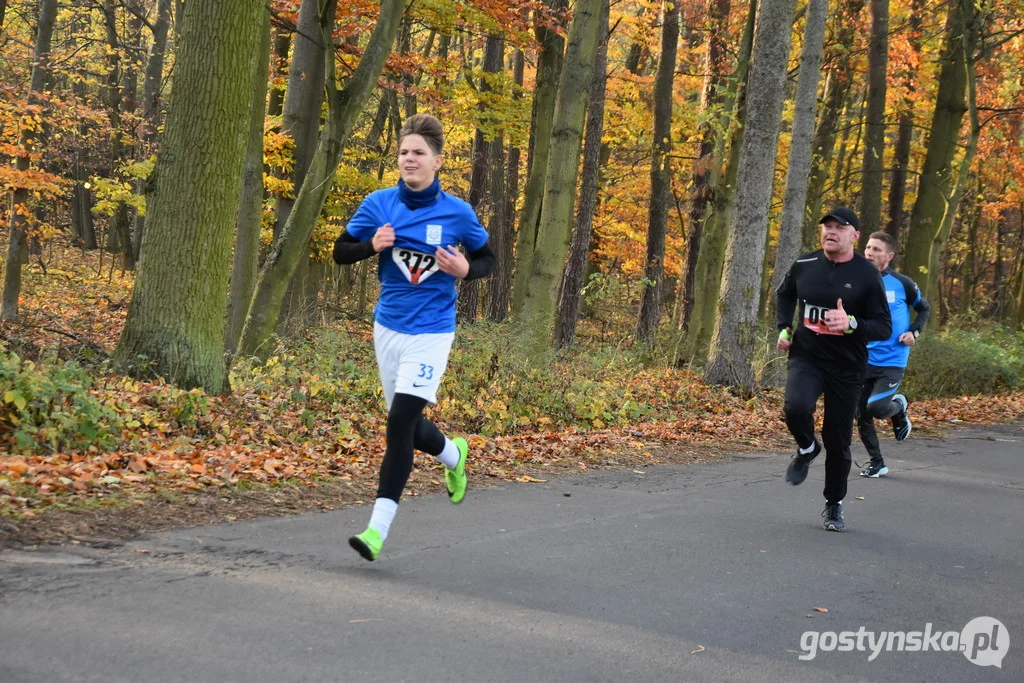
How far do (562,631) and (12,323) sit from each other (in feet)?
36.0

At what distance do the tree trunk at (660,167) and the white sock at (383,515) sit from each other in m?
20.2

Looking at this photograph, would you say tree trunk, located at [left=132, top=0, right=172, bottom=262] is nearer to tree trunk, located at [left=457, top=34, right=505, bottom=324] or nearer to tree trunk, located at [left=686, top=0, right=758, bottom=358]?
tree trunk, located at [left=457, top=34, right=505, bottom=324]

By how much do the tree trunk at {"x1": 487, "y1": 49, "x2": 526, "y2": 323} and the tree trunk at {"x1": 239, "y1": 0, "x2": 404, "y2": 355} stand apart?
673 cm

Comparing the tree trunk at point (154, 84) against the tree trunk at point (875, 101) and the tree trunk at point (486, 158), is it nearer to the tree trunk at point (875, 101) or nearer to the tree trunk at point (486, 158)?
the tree trunk at point (486, 158)

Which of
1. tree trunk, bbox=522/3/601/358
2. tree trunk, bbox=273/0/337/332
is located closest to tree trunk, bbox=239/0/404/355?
tree trunk, bbox=522/3/601/358

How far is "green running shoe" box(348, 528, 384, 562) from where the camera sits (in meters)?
5.14

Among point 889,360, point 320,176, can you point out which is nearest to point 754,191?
point 889,360

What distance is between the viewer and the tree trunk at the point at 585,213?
23.3m

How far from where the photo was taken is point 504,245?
25.0 meters

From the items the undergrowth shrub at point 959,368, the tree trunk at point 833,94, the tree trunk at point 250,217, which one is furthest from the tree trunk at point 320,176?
the tree trunk at point 833,94

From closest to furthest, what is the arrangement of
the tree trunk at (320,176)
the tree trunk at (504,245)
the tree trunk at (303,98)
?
the tree trunk at (320,176)
the tree trunk at (303,98)
the tree trunk at (504,245)

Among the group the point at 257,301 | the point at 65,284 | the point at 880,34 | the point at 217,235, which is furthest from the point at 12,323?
the point at 880,34

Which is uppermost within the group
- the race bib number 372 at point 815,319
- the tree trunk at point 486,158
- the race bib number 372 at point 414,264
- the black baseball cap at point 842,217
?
the tree trunk at point 486,158

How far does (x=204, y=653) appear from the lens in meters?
3.75
